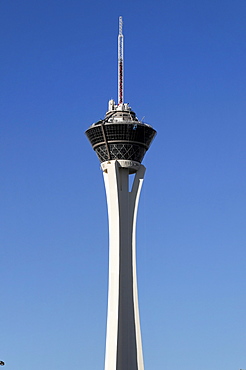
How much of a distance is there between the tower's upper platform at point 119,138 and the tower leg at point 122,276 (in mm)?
2259

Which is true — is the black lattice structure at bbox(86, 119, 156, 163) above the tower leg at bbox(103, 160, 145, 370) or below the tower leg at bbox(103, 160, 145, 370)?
above

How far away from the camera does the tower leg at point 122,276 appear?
419 feet

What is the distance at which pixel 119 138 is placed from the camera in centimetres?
13750

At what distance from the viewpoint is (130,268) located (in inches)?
5192

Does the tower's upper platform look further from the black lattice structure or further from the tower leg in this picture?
the tower leg

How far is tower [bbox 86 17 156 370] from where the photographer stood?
12825 centimetres

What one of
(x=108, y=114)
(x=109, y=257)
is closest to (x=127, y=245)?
(x=109, y=257)

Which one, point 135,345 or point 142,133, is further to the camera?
point 142,133

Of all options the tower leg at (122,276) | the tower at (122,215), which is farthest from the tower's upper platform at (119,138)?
the tower leg at (122,276)

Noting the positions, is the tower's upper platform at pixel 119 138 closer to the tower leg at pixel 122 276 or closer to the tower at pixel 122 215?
the tower at pixel 122 215

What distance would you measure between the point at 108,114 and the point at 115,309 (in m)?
34.0

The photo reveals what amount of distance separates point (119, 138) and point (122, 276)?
2318cm

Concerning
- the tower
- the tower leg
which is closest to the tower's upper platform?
the tower

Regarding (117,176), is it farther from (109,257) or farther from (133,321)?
(133,321)
